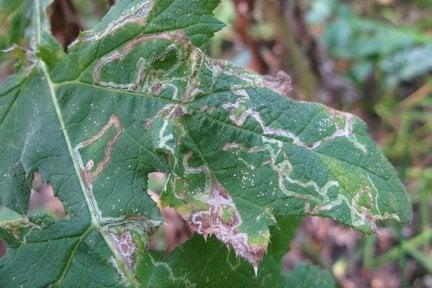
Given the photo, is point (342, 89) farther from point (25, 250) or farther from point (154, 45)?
point (25, 250)

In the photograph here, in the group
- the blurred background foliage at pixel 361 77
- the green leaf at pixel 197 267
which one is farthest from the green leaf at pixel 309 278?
the blurred background foliage at pixel 361 77

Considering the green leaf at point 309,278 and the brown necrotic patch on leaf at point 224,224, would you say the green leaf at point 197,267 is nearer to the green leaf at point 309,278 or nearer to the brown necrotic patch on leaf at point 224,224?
the brown necrotic patch on leaf at point 224,224

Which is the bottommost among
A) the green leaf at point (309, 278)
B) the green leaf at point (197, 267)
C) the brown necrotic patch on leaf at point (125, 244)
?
the green leaf at point (309, 278)

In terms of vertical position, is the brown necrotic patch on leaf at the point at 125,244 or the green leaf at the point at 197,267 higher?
the brown necrotic patch on leaf at the point at 125,244

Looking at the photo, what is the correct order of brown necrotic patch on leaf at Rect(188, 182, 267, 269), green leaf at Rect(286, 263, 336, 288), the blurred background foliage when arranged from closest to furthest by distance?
brown necrotic patch on leaf at Rect(188, 182, 267, 269)
green leaf at Rect(286, 263, 336, 288)
the blurred background foliage

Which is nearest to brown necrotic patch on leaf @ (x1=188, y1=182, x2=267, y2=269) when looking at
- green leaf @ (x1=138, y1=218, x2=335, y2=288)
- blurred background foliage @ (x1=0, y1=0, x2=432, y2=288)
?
green leaf @ (x1=138, y1=218, x2=335, y2=288)

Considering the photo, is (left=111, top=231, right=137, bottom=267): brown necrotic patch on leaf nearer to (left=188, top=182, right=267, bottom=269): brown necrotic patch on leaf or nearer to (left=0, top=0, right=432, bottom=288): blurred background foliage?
(left=188, top=182, right=267, bottom=269): brown necrotic patch on leaf
